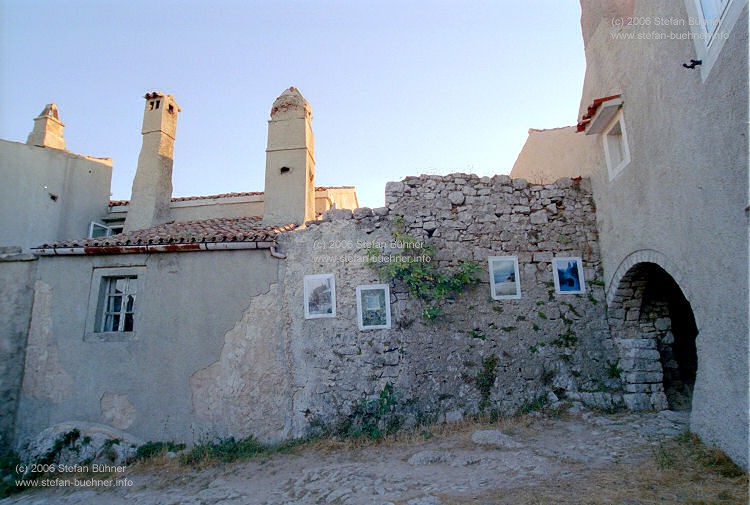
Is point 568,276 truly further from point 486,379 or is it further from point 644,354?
point 486,379

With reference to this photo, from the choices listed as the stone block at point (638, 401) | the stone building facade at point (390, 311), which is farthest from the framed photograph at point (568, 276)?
the stone block at point (638, 401)

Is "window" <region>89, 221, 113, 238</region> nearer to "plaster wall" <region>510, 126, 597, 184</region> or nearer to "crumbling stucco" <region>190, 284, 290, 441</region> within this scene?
"crumbling stucco" <region>190, 284, 290, 441</region>

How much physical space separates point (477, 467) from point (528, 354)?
2612 millimetres

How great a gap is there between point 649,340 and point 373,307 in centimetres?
472

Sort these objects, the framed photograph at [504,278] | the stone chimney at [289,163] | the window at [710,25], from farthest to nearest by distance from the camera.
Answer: the stone chimney at [289,163], the framed photograph at [504,278], the window at [710,25]

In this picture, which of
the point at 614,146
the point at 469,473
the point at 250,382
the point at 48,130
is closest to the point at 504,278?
the point at 614,146

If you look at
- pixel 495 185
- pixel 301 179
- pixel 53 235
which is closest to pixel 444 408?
pixel 495 185

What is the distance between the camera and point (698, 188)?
18.2 ft

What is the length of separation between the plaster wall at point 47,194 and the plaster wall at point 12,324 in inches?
106

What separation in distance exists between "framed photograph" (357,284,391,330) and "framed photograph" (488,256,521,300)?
1900mm

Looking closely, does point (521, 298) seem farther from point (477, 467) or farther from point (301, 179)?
point (301, 179)

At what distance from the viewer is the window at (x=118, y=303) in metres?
8.56

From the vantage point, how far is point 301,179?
34.2 ft

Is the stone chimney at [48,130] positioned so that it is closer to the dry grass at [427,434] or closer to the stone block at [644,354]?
the dry grass at [427,434]
